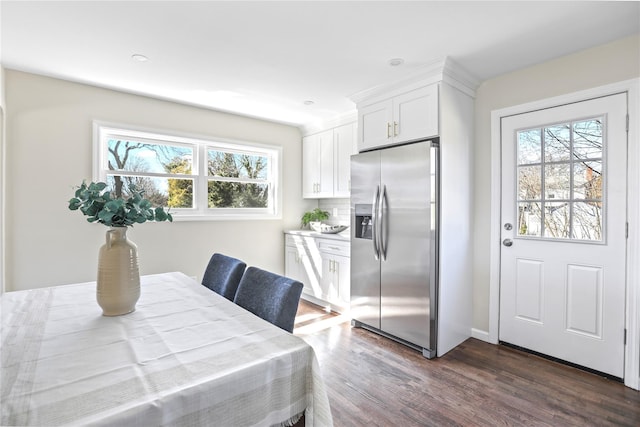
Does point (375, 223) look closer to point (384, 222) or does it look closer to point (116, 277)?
point (384, 222)

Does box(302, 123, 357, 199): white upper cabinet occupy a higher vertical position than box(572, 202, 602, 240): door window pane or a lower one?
higher

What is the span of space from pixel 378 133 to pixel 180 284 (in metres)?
2.18

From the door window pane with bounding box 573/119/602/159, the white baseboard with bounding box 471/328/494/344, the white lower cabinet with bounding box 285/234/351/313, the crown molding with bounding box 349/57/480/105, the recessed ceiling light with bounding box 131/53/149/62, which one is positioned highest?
the recessed ceiling light with bounding box 131/53/149/62

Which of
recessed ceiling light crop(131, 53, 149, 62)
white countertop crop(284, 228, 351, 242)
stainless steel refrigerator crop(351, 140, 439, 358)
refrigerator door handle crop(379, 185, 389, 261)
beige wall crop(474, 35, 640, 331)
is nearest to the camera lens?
beige wall crop(474, 35, 640, 331)

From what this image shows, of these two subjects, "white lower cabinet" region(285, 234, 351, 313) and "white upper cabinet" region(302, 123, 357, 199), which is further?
"white upper cabinet" region(302, 123, 357, 199)

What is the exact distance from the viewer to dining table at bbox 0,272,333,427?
0.77 meters

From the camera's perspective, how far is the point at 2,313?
4.57 feet

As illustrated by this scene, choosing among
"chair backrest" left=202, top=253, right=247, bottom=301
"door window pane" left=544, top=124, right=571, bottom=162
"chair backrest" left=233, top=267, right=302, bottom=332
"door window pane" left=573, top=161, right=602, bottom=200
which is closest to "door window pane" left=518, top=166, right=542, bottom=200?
"door window pane" left=544, top=124, right=571, bottom=162

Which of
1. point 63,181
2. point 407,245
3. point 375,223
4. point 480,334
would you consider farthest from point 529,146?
point 63,181

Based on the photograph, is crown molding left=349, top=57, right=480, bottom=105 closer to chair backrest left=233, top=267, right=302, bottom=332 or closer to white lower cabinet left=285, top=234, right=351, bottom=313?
white lower cabinet left=285, top=234, right=351, bottom=313

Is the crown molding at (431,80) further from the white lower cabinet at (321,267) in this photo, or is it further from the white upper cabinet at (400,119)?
the white lower cabinet at (321,267)

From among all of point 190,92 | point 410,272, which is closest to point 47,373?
point 410,272

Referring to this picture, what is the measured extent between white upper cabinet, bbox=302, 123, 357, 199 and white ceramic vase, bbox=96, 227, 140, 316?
2701 mm

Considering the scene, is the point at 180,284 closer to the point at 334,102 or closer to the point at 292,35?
the point at 292,35
